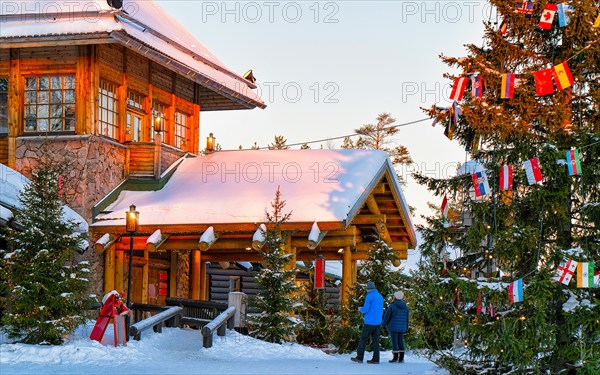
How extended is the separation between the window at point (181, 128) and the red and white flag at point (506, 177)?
13517mm

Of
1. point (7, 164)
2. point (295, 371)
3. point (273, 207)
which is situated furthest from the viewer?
point (7, 164)

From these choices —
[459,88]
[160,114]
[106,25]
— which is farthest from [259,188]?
[459,88]

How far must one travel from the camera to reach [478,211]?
15031 mm

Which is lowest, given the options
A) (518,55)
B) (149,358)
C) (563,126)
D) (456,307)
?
(149,358)

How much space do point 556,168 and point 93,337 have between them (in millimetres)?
8637

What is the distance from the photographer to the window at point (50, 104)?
72.3ft

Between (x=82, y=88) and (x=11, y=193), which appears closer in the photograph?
(x=11, y=193)

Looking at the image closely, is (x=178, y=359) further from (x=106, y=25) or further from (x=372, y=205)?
(x=372, y=205)

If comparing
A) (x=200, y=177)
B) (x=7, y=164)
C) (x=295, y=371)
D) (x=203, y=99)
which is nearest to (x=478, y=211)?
(x=295, y=371)

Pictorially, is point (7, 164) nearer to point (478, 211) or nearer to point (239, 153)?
point (239, 153)

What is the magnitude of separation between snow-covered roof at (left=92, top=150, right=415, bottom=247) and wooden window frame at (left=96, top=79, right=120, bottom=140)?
1.65 meters

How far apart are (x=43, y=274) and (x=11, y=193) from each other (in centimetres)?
370

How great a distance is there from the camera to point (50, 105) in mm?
22156

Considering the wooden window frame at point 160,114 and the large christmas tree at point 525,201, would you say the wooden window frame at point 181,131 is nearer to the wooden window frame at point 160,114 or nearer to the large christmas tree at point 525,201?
the wooden window frame at point 160,114
